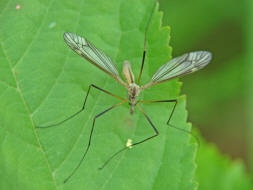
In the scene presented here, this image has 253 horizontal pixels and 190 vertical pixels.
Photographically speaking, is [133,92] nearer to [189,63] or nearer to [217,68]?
[189,63]

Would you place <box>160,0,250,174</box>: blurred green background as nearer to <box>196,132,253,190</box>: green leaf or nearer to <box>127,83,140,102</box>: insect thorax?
<box>196,132,253,190</box>: green leaf

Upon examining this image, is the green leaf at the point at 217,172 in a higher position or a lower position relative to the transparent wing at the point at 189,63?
lower

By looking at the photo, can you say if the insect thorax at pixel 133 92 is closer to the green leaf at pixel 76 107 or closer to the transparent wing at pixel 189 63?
the green leaf at pixel 76 107

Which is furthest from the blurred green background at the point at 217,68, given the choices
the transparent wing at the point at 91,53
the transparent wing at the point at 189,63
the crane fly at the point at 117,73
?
the transparent wing at the point at 91,53

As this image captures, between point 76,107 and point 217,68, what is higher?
point 217,68

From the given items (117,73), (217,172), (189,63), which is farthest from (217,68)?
(117,73)

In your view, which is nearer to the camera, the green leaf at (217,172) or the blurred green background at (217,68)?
the green leaf at (217,172)

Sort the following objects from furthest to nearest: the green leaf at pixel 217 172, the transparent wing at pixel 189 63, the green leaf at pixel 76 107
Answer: the green leaf at pixel 217 172, the transparent wing at pixel 189 63, the green leaf at pixel 76 107
